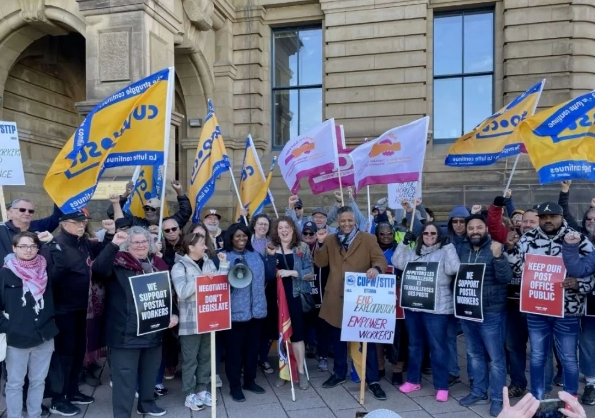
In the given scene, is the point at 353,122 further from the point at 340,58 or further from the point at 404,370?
the point at 404,370

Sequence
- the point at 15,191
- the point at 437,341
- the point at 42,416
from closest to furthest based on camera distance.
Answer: the point at 42,416 < the point at 437,341 < the point at 15,191

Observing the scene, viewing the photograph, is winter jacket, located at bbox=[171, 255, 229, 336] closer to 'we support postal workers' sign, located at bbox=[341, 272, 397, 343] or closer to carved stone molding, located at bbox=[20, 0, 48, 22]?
'we support postal workers' sign, located at bbox=[341, 272, 397, 343]

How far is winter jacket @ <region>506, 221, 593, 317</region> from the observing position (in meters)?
4.48

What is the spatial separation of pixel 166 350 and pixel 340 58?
9016mm

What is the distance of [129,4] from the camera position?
8.98 m

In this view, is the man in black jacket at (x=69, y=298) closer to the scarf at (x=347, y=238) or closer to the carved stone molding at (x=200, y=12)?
the scarf at (x=347, y=238)

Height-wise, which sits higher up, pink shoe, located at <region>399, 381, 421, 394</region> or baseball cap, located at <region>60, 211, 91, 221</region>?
baseball cap, located at <region>60, 211, 91, 221</region>

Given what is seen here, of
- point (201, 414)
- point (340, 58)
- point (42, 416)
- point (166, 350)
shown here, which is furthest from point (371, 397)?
point (340, 58)

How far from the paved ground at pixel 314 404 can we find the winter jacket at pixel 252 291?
873 millimetres

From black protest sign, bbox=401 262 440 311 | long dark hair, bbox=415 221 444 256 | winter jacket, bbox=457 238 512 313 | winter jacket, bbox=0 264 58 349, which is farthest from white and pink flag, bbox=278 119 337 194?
winter jacket, bbox=0 264 58 349

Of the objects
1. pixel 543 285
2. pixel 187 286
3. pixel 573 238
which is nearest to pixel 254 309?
pixel 187 286

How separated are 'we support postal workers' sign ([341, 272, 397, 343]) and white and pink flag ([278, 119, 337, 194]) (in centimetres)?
199

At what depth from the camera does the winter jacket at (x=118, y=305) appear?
4.15 metres

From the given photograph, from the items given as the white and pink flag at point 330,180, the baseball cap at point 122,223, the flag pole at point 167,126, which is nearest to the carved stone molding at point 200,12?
the white and pink flag at point 330,180
